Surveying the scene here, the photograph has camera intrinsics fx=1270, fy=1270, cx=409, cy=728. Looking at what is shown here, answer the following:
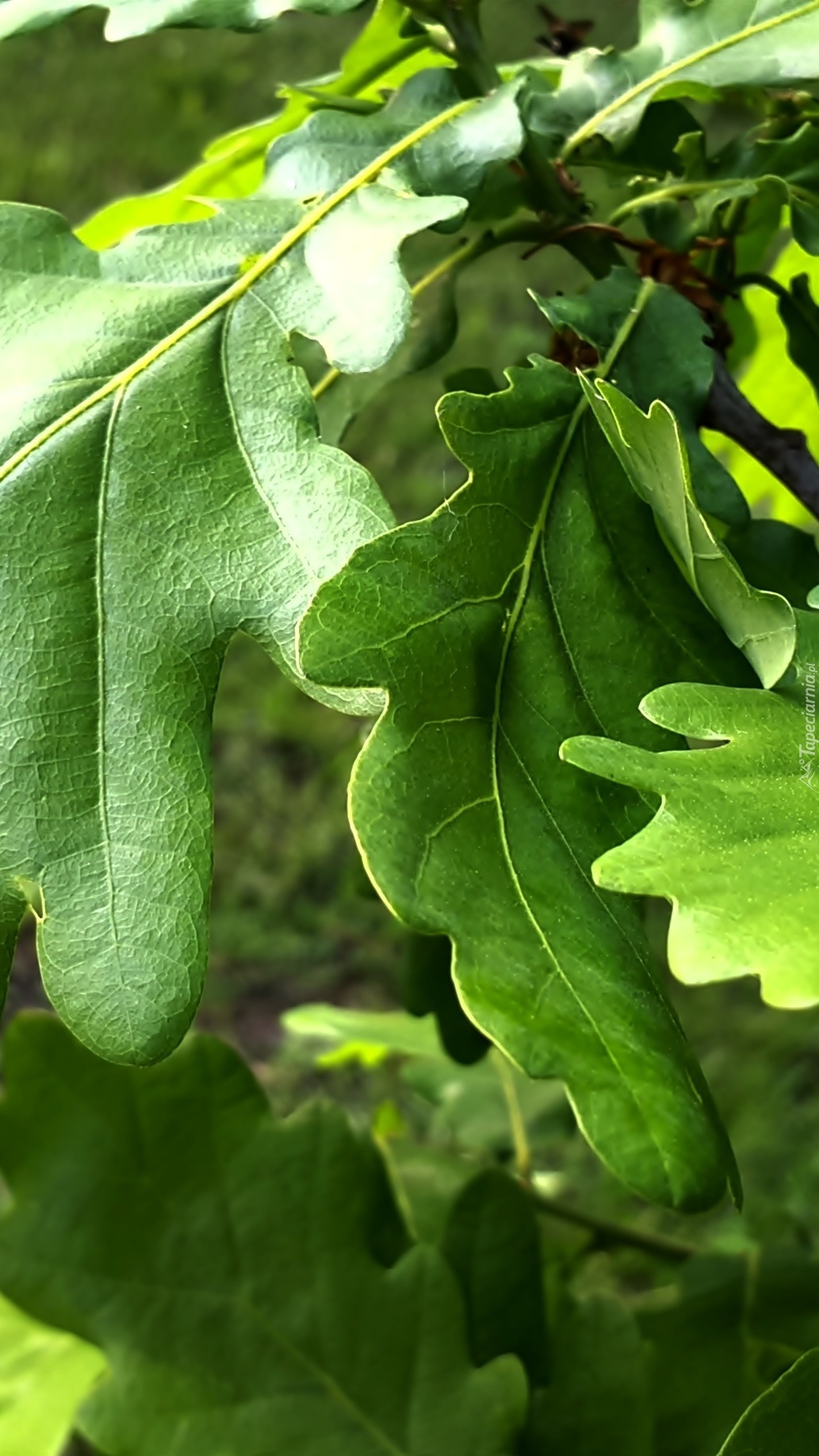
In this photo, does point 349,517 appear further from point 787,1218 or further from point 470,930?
point 787,1218

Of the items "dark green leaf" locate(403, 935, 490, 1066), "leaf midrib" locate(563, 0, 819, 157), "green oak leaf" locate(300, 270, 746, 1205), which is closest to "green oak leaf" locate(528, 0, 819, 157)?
"leaf midrib" locate(563, 0, 819, 157)

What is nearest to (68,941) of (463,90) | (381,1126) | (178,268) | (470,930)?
(470,930)

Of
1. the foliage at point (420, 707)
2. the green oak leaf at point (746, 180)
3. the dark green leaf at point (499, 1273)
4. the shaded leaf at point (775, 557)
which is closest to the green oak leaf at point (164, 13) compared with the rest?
the foliage at point (420, 707)

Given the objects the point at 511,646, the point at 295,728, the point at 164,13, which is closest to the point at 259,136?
the point at 164,13

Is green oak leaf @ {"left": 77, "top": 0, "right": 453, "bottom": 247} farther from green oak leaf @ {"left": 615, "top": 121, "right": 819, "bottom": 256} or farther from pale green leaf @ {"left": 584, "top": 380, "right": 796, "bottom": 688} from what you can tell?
pale green leaf @ {"left": 584, "top": 380, "right": 796, "bottom": 688}

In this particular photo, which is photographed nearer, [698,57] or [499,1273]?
[698,57]

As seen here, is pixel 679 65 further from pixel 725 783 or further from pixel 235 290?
pixel 725 783
